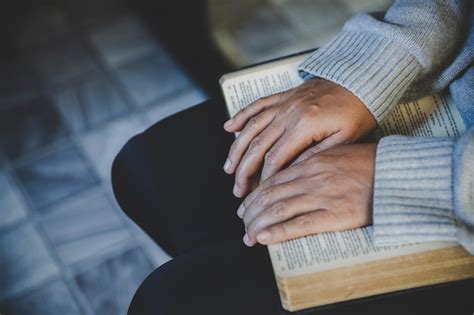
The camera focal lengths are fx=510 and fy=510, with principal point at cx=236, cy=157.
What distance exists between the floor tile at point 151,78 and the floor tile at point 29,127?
0.76 feet

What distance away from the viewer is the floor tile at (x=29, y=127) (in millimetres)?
1438

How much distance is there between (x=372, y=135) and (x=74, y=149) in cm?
97

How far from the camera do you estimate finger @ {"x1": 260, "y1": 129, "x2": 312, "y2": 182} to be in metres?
0.66

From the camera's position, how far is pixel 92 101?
1.53m

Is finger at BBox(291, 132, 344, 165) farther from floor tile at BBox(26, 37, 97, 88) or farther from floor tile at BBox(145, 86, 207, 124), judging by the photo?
floor tile at BBox(26, 37, 97, 88)

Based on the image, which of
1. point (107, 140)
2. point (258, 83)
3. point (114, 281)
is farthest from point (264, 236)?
point (107, 140)

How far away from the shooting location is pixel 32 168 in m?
1.39

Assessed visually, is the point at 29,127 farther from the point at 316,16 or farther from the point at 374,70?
the point at 374,70

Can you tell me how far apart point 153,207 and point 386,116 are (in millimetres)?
382

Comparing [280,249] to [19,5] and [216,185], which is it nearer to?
[216,185]

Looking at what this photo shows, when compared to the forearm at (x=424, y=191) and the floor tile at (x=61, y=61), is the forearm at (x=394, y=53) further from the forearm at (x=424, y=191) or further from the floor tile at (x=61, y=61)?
the floor tile at (x=61, y=61)

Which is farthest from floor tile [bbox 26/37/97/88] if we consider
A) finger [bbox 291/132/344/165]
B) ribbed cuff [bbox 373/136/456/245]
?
ribbed cuff [bbox 373/136/456/245]

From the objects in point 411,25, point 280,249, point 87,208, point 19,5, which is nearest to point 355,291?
point 280,249

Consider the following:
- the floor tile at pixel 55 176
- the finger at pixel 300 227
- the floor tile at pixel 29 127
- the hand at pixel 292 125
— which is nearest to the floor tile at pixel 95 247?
the floor tile at pixel 55 176
